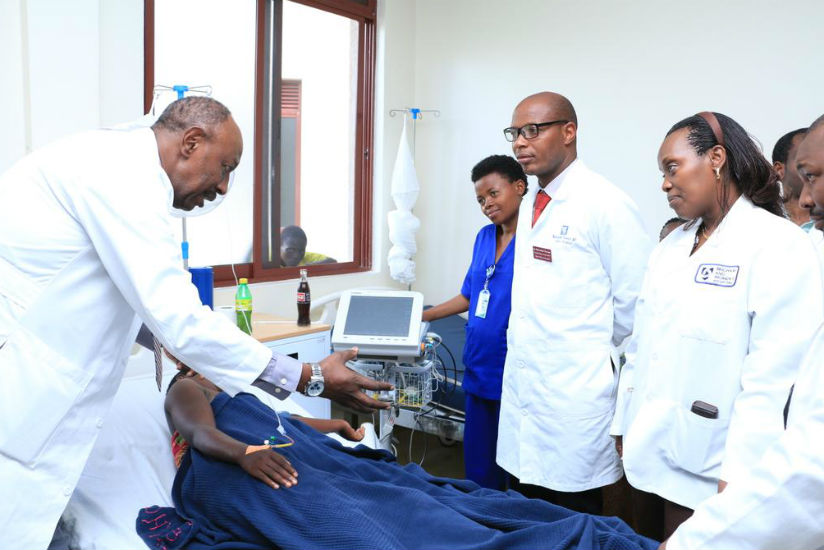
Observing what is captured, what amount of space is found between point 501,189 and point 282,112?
170 cm

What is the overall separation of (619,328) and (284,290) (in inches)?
78.1

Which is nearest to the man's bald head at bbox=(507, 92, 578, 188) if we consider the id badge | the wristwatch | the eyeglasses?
the eyeglasses

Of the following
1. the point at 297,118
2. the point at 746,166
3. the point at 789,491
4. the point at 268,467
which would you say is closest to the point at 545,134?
the point at 746,166

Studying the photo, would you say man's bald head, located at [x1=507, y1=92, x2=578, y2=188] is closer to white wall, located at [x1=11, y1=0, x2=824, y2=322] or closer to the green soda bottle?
the green soda bottle

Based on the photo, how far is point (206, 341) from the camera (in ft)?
4.40

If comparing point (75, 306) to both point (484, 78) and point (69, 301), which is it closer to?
point (69, 301)

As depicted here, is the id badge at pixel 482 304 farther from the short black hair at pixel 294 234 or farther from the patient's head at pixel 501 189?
the short black hair at pixel 294 234

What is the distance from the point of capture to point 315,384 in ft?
4.92

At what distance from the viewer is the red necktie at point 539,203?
2.20 metres

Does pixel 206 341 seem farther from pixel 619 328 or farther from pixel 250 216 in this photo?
pixel 250 216

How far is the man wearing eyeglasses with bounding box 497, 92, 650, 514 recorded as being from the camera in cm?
200

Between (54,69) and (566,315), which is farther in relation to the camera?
(54,69)

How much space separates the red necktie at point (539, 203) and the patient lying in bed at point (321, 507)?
0.95 meters

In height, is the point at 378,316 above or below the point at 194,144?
below
